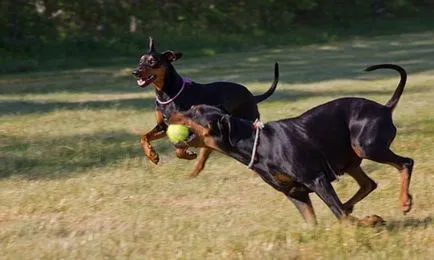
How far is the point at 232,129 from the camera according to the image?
628 cm

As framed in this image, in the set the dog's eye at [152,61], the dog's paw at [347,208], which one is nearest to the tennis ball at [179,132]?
the dog's paw at [347,208]

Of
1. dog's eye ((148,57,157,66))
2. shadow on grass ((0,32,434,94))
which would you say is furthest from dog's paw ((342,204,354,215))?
shadow on grass ((0,32,434,94))

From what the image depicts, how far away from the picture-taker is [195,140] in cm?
630

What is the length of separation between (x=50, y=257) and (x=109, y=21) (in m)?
27.2

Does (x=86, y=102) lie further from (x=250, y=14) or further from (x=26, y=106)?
(x=250, y=14)

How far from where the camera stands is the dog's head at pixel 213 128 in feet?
20.5

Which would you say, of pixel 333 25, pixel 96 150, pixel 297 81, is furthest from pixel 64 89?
pixel 333 25

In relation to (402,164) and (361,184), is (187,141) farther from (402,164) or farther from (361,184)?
(402,164)

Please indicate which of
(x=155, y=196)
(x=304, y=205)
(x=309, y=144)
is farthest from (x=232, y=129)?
(x=155, y=196)

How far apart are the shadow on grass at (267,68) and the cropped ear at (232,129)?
1257 centimetres

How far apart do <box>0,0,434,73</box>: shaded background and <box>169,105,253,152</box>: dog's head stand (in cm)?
1977

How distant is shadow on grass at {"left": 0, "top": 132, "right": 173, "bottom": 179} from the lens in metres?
9.65

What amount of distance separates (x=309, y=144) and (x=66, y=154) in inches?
187

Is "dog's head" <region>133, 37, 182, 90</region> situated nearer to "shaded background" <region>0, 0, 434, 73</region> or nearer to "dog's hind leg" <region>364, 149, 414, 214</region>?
"dog's hind leg" <region>364, 149, 414, 214</region>
